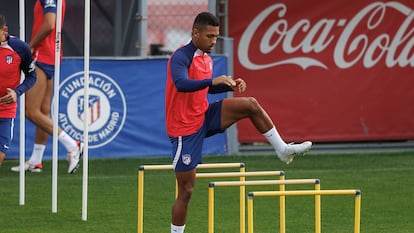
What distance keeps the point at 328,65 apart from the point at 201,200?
522 centimetres

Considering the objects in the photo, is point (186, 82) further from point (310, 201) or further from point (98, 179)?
point (98, 179)

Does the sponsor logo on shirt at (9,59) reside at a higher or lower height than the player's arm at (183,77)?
higher

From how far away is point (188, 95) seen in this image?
28.1 ft

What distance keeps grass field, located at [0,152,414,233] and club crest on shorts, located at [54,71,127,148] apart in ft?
1.28

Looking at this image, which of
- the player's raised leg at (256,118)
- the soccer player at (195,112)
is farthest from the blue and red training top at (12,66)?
the player's raised leg at (256,118)

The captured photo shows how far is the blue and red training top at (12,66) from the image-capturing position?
10.4 metres

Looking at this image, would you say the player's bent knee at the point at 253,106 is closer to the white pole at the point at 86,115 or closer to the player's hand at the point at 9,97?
the white pole at the point at 86,115

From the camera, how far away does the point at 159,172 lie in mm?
13789

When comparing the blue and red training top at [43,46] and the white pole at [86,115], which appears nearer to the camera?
the white pole at [86,115]

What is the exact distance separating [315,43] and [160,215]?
6.29m

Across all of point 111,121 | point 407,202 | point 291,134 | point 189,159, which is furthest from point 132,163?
point 189,159

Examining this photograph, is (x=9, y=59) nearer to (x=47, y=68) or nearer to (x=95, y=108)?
(x=47, y=68)

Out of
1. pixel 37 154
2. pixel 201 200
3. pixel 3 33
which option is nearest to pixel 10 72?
pixel 3 33

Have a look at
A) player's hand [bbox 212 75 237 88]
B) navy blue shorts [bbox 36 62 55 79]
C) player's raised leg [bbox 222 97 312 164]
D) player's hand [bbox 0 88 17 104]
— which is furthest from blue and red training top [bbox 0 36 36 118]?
player's hand [bbox 212 75 237 88]
